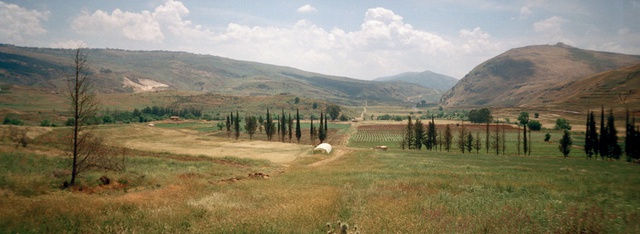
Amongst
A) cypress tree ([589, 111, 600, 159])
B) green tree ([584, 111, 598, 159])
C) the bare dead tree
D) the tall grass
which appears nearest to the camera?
the tall grass

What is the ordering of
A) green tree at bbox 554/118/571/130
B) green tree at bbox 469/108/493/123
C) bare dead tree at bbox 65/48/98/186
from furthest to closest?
green tree at bbox 469/108/493/123 → green tree at bbox 554/118/571/130 → bare dead tree at bbox 65/48/98/186

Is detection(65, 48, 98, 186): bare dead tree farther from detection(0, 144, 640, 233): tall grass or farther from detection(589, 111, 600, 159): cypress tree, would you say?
detection(589, 111, 600, 159): cypress tree

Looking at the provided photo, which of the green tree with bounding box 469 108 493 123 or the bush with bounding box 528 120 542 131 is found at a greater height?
the green tree with bounding box 469 108 493 123

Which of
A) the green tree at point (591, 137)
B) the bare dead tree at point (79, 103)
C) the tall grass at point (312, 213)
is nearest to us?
the tall grass at point (312, 213)

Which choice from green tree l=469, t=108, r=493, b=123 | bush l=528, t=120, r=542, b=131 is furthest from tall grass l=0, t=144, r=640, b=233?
green tree l=469, t=108, r=493, b=123

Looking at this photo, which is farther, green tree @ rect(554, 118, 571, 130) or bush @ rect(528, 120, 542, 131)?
bush @ rect(528, 120, 542, 131)

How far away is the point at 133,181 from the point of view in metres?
22.6

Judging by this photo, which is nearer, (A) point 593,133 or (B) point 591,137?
(A) point 593,133

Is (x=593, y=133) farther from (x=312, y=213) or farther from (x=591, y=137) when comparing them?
(x=312, y=213)

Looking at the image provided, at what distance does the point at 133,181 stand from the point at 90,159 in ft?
10.8

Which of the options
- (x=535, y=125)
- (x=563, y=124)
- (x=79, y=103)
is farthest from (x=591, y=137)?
(x=79, y=103)

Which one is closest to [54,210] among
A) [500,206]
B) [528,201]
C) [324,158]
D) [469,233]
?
[469,233]

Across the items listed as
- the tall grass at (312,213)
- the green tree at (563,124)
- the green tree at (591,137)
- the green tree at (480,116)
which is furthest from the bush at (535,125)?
the tall grass at (312,213)

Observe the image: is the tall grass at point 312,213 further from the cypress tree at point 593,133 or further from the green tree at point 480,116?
the green tree at point 480,116
